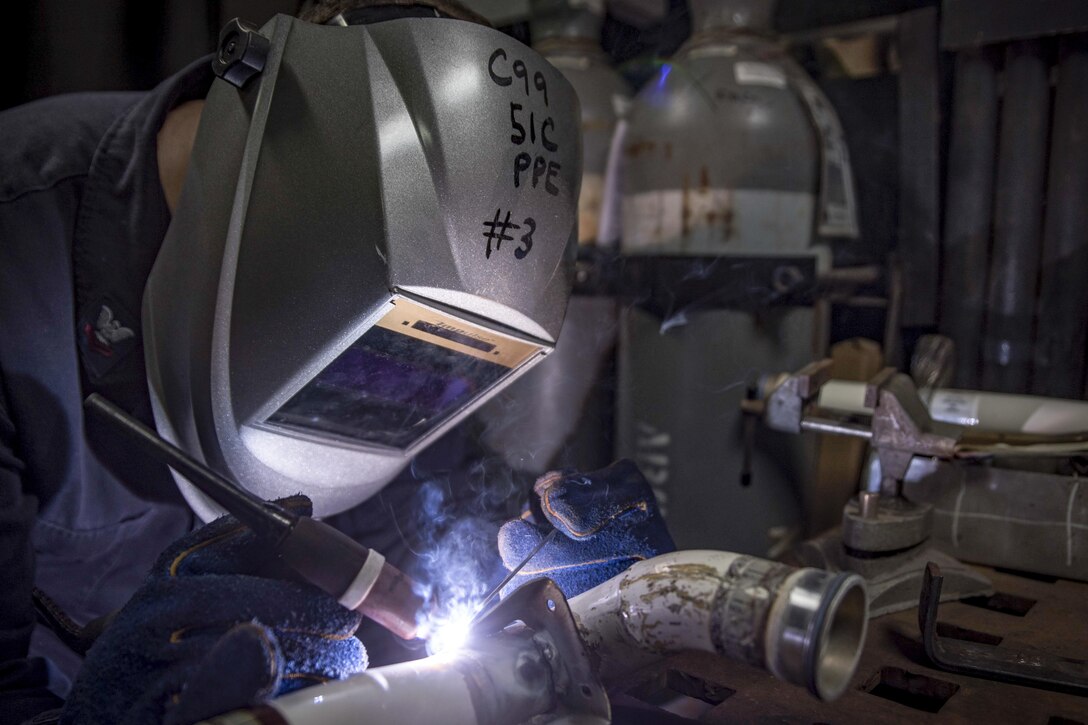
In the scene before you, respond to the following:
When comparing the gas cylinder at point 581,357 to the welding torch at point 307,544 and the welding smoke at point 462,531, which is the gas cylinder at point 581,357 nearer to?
the welding smoke at point 462,531

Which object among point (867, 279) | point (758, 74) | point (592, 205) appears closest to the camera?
point (758, 74)

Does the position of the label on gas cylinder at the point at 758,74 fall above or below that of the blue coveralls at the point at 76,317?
above

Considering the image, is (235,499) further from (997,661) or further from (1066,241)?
(1066,241)

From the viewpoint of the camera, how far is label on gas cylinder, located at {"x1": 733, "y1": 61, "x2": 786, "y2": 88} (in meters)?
2.01

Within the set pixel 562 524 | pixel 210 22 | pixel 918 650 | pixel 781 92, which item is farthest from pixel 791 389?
pixel 210 22

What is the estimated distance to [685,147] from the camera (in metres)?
2.01

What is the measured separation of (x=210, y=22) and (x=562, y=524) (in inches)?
56.5

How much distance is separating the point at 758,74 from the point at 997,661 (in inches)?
62.7

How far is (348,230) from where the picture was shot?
0.79m

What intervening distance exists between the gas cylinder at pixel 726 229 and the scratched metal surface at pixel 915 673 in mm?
864

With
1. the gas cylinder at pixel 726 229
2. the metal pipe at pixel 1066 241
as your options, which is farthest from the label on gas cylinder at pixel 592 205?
the metal pipe at pixel 1066 241

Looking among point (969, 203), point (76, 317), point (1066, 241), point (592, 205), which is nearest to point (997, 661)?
point (76, 317)

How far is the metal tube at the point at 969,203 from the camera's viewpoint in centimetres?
203

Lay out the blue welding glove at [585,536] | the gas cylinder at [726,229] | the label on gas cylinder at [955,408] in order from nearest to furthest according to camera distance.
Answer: the blue welding glove at [585,536], the label on gas cylinder at [955,408], the gas cylinder at [726,229]
